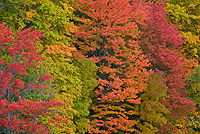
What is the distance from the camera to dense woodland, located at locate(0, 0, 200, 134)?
990cm

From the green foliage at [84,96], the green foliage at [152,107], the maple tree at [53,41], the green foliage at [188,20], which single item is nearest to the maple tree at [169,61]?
the green foliage at [152,107]

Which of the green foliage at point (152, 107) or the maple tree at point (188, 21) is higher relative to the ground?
the maple tree at point (188, 21)

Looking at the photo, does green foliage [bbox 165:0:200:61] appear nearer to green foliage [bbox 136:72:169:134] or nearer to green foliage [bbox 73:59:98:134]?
green foliage [bbox 136:72:169:134]

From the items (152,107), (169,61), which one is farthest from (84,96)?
(169,61)

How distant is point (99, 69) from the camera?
17.1 meters

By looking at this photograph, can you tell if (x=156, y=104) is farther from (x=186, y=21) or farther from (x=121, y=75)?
(x=186, y=21)

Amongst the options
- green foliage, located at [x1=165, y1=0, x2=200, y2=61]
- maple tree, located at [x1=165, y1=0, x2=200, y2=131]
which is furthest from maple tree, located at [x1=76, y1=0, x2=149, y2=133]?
green foliage, located at [x1=165, y1=0, x2=200, y2=61]

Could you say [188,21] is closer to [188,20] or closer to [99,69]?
[188,20]

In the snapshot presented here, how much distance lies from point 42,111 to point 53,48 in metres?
5.92

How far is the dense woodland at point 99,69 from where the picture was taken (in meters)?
9.90

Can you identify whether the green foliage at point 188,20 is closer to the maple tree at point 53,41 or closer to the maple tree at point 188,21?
the maple tree at point 188,21

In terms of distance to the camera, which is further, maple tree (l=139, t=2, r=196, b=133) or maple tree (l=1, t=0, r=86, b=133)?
maple tree (l=139, t=2, r=196, b=133)

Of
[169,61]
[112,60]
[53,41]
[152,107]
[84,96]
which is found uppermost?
[53,41]

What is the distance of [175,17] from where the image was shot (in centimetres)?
2508
